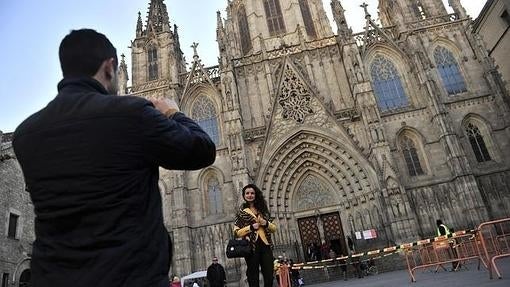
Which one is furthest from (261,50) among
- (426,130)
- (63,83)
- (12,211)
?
(63,83)

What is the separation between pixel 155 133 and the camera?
1.56m

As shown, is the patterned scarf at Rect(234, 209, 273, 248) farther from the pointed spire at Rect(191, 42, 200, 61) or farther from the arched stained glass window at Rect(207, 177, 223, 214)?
the pointed spire at Rect(191, 42, 200, 61)

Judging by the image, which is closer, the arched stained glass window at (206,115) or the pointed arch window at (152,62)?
the arched stained glass window at (206,115)

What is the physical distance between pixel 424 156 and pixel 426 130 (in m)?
1.66

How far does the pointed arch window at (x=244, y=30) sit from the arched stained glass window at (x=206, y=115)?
20.2ft

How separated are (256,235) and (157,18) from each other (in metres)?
29.4

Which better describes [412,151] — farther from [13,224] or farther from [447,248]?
[13,224]

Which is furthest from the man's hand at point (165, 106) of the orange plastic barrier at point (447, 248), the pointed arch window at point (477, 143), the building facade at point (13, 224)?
the pointed arch window at point (477, 143)

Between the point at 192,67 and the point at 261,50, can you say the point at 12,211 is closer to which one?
the point at 192,67

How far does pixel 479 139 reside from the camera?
22000mm

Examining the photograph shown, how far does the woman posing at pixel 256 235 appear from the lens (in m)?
5.32

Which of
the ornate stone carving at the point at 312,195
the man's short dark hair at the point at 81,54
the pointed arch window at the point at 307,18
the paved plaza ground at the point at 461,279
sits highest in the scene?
the pointed arch window at the point at 307,18

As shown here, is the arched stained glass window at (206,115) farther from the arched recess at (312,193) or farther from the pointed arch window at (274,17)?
the pointed arch window at (274,17)

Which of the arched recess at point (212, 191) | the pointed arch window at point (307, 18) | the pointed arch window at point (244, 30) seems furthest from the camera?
the pointed arch window at point (244, 30)
